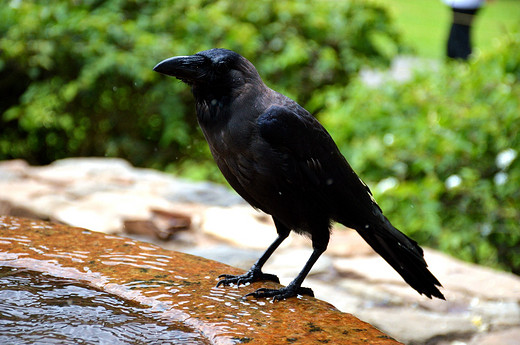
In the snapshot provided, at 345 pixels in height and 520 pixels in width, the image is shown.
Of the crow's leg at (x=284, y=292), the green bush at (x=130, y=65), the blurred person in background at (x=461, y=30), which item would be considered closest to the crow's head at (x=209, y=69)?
the crow's leg at (x=284, y=292)

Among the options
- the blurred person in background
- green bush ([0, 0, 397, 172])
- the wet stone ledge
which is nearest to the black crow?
the wet stone ledge

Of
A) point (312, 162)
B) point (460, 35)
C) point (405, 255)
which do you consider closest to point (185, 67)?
point (312, 162)

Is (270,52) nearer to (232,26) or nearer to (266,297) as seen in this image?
(232,26)

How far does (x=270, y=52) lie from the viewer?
6.98 m

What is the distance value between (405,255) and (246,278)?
66 centimetres

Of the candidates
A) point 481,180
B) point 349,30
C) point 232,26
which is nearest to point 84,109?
point 232,26

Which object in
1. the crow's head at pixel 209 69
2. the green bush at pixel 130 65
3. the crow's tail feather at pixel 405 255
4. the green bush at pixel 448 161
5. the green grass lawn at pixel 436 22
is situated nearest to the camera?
the crow's head at pixel 209 69

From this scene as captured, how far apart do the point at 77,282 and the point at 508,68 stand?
5.13 metres

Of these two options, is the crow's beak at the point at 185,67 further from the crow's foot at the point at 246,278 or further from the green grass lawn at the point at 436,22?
the green grass lawn at the point at 436,22

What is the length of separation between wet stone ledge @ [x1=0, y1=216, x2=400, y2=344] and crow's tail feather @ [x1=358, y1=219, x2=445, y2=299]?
0.49 metres

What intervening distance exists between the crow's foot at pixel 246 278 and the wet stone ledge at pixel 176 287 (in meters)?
0.04

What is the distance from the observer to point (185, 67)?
2.44 m

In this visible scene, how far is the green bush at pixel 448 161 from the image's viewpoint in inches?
180

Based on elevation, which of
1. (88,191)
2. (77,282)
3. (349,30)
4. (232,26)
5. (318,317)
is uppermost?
(349,30)
